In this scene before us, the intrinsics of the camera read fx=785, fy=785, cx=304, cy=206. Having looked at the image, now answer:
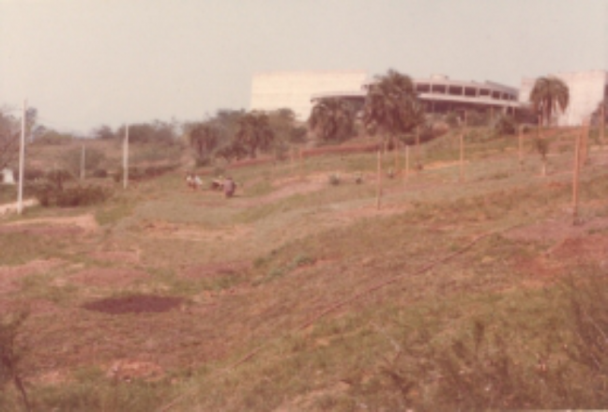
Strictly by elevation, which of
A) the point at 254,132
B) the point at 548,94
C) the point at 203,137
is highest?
the point at 548,94

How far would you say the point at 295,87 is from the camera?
3556 inches

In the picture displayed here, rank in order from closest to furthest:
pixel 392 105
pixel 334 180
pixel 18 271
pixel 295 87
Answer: pixel 18 271, pixel 334 180, pixel 392 105, pixel 295 87

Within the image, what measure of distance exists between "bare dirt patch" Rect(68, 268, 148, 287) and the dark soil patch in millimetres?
1344

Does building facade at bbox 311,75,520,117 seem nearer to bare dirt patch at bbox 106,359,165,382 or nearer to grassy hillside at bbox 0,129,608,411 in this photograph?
grassy hillside at bbox 0,129,608,411

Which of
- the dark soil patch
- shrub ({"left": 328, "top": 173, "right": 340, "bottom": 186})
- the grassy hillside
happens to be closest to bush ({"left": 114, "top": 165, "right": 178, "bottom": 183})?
shrub ({"left": 328, "top": 173, "right": 340, "bottom": 186})

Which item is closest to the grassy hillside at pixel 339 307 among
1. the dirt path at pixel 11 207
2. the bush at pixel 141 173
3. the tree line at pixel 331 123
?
the dirt path at pixel 11 207

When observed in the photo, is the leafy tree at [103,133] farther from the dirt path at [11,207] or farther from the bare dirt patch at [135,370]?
the bare dirt patch at [135,370]

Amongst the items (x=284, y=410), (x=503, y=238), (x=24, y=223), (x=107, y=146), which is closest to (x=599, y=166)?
(x=503, y=238)

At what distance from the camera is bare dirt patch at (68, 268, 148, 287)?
15.3 m

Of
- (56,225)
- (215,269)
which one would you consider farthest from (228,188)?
(215,269)

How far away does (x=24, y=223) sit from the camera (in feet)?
91.5

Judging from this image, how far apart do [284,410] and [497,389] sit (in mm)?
2156

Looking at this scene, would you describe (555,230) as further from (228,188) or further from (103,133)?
(103,133)

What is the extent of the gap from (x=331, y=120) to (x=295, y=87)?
29.4 metres
